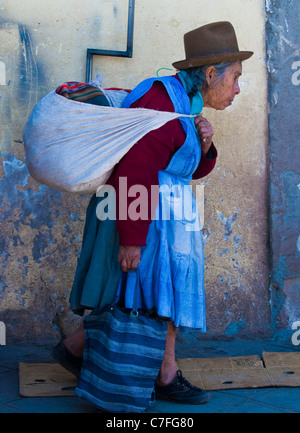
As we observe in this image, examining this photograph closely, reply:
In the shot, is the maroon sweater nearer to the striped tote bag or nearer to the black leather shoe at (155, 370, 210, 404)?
the striped tote bag

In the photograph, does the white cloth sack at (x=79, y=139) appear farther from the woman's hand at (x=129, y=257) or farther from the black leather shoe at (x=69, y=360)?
the black leather shoe at (x=69, y=360)

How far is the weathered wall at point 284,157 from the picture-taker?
11.6 feet

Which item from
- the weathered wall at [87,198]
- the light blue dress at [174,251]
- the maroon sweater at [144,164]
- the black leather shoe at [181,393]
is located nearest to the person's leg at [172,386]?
the black leather shoe at [181,393]

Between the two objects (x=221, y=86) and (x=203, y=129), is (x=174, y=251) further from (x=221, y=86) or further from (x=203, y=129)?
(x=221, y=86)

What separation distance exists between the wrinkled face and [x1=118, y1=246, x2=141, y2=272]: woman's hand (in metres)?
0.80

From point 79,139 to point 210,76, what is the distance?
71cm

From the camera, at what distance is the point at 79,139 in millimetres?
2166

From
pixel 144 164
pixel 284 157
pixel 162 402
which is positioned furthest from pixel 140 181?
pixel 284 157

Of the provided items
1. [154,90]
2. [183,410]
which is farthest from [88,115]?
[183,410]

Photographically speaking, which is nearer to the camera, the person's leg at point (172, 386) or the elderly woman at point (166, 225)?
the elderly woman at point (166, 225)

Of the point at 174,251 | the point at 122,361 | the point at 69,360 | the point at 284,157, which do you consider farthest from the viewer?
the point at 284,157

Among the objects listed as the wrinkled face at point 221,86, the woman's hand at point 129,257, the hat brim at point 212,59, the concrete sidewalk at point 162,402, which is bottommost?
the concrete sidewalk at point 162,402

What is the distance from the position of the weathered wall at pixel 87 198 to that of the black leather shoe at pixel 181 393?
100 cm
